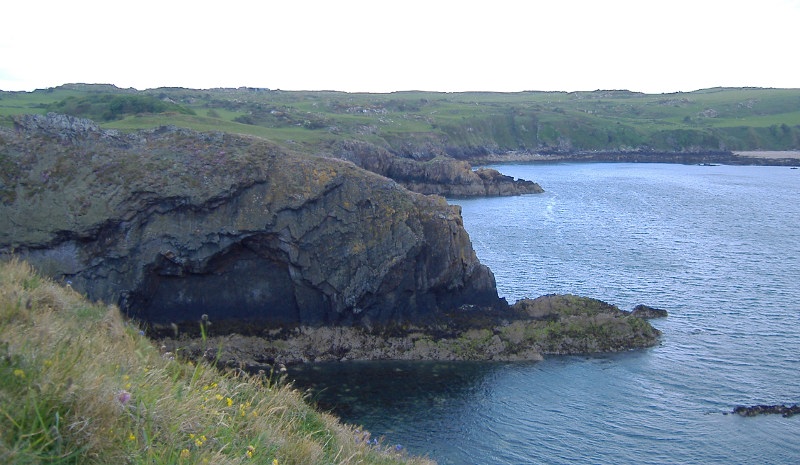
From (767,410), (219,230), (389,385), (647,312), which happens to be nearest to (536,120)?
(647,312)

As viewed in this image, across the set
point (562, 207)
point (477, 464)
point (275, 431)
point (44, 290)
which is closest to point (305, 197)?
point (477, 464)

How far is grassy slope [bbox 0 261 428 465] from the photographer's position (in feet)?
15.6

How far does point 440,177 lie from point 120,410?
76.7 metres

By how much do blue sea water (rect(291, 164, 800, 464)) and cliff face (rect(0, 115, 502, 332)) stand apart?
3935 millimetres

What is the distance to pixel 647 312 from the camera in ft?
112

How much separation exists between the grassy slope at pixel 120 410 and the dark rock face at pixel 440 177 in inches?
2776

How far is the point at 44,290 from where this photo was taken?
32.4ft

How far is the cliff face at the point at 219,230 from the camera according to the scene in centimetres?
2702

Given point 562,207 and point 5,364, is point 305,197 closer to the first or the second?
point 5,364

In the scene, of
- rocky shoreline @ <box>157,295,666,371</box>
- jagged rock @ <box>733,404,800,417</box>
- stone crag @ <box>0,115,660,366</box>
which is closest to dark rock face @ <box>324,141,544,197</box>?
stone crag @ <box>0,115,660,366</box>

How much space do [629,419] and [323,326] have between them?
40.7ft

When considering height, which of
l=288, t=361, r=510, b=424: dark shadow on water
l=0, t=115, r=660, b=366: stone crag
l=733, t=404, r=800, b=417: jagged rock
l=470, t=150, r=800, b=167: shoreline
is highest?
l=470, t=150, r=800, b=167: shoreline

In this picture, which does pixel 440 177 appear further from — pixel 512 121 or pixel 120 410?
pixel 120 410

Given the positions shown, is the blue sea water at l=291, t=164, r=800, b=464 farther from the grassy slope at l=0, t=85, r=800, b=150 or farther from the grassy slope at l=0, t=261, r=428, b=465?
the grassy slope at l=0, t=85, r=800, b=150
